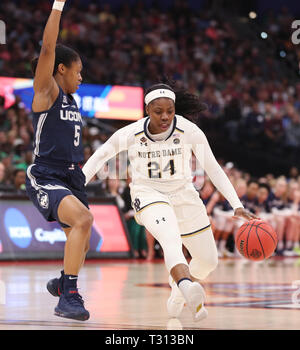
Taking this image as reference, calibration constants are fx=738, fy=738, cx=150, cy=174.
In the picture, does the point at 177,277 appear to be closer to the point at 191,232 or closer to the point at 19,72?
the point at 191,232

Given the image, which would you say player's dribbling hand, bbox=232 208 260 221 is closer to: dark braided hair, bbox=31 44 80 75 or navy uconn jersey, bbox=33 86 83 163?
navy uconn jersey, bbox=33 86 83 163

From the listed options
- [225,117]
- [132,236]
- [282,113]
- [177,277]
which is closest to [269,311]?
[177,277]

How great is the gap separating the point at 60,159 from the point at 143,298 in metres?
2.32

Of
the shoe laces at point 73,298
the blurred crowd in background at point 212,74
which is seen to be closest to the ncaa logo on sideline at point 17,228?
the blurred crowd in background at point 212,74

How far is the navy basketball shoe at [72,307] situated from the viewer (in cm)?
531

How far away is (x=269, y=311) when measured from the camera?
6.36m

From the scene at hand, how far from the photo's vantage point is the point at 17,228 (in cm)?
1272

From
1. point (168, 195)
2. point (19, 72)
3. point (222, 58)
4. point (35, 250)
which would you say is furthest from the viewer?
point (222, 58)

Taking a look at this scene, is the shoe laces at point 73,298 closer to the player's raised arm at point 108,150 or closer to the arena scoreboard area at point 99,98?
the player's raised arm at point 108,150

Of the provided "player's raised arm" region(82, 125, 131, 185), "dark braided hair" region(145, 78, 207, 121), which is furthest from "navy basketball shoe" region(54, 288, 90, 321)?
"dark braided hair" region(145, 78, 207, 121)

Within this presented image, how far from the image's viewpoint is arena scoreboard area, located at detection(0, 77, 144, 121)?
644 inches

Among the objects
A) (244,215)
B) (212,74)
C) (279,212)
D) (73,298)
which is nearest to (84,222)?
(73,298)

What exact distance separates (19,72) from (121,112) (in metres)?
2.93

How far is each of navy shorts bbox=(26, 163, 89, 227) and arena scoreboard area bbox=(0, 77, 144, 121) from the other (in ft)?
35.0
